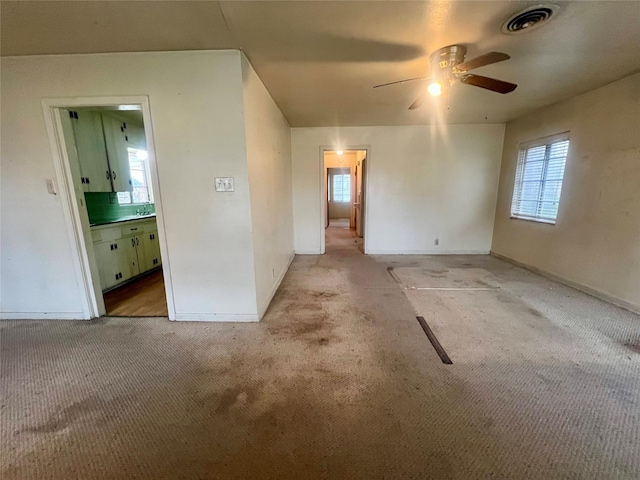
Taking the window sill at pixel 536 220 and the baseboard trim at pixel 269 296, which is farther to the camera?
the window sill at pixel 536 220

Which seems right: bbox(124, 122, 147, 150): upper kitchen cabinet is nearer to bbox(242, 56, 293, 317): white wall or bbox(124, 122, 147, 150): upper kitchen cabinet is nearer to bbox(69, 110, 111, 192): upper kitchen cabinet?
bbox(69, 110, 111, 192): upper kitchen cabinet

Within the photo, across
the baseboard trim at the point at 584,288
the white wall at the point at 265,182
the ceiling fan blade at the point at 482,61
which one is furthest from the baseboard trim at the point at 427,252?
the ceiling fan blade at the point at 482,61

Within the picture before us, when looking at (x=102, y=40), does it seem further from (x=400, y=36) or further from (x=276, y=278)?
(x=276, y=278)

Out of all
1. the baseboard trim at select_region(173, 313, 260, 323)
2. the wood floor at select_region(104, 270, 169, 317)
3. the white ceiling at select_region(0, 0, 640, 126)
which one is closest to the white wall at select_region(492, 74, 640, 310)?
the white ceiling at select_region(0, 0, 640, 126)

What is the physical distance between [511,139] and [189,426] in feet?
18.3

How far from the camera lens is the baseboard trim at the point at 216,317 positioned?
94.7 inches

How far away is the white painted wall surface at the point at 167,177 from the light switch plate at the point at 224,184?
0.14ft

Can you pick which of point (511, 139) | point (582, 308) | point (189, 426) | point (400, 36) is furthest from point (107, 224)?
point (511, 139)

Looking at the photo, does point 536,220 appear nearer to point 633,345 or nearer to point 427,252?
point 427,252

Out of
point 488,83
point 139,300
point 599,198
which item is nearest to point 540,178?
Answer: point 599,198

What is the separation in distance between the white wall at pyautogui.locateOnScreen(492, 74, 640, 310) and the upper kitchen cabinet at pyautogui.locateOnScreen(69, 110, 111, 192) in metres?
5.94

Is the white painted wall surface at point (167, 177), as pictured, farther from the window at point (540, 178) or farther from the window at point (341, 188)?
the window at point (341, 188)

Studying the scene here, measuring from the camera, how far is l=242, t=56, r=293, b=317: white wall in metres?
2.27

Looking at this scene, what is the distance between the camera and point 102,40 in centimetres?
182
